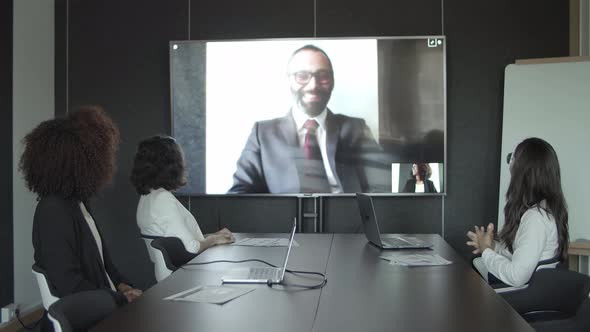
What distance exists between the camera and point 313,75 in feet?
16.2

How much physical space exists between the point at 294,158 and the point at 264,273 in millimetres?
2350

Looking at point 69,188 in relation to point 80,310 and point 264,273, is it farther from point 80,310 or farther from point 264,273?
point 264,273

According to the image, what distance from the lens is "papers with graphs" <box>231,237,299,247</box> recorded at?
3599mm

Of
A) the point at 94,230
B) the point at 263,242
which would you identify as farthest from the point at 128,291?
the point at 263,242

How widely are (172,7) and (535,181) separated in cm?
343

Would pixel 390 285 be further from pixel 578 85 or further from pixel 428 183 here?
pixel 578 85

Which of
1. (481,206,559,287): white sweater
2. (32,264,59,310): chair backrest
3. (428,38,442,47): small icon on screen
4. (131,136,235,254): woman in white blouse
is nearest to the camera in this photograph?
(32,264,59,310): chair backrest

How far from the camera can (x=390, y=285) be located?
2.44m

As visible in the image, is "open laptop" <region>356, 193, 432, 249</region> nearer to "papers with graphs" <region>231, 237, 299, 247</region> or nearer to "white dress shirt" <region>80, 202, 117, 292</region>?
"papers with graphs" <region>231, 237, 299, 247</region>

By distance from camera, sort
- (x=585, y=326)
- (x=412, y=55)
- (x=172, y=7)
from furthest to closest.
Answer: (x=172, y=7) → (x=412, y=55) → (x=585, y=326)

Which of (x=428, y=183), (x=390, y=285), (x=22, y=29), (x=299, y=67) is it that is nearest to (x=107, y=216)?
(x=22, y=29)

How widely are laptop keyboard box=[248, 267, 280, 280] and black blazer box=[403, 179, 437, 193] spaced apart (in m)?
2.32

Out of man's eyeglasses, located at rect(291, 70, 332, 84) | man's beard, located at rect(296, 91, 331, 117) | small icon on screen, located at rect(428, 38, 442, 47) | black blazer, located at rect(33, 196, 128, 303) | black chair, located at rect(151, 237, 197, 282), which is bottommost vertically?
black chair, located at rect(151, 237, 197, 282)
